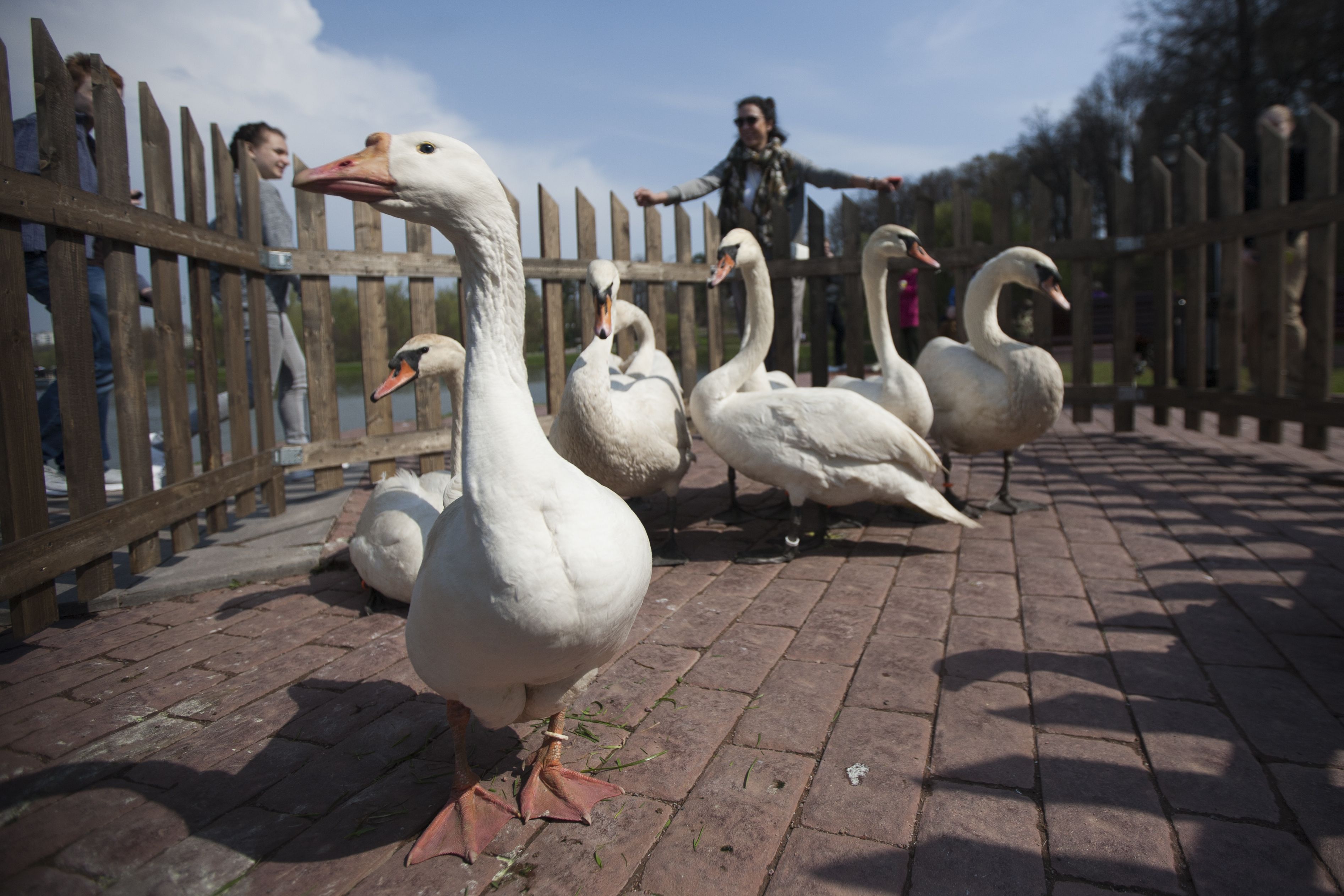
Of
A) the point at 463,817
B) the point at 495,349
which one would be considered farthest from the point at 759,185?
the point at 463,817

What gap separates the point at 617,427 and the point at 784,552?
1.20m

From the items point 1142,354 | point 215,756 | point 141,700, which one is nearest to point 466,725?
point 215,756

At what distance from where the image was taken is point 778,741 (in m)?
2.37

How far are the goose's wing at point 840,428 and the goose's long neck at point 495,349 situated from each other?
2.28 m

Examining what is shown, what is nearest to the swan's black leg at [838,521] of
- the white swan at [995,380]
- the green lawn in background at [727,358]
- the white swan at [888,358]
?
the white swan at [888,358]

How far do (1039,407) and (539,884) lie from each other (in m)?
4.26

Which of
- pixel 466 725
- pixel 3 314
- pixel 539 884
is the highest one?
pixel 3 314

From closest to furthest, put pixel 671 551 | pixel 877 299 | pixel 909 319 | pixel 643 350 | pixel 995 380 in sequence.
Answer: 1. pixel 671 551
2. pixel 995 380
3. pixel 877 299
4. pixel 643 350
5. pixel 909 319

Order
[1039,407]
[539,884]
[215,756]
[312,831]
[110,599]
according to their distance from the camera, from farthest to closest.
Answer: [1039,407], [110,599], [215,756], [312,831], [539,884]

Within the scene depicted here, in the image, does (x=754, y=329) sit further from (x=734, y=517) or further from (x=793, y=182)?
(x=793, y=182)

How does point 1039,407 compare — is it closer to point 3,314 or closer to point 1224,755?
point 1224,755

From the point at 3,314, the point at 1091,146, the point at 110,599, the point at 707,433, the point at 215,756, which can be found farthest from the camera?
the point at 1091,146

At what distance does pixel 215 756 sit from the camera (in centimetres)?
236

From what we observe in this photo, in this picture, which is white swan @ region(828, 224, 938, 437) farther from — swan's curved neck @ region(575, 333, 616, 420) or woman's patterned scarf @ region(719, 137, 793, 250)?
woman's patterned scarf @ region(719, 137, 793, 250)
